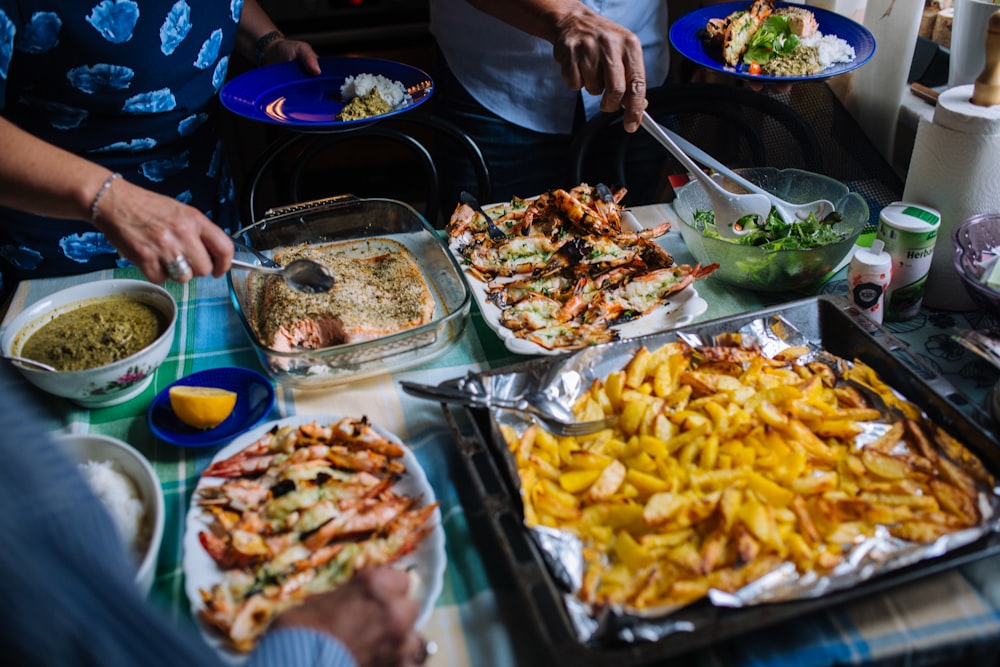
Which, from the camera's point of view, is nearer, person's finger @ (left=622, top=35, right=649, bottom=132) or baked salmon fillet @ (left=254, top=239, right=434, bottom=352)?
baked salmon fillet @ (left=254, top=239, right=434, bottom=352)

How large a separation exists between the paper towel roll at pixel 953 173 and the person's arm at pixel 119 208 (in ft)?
4.24

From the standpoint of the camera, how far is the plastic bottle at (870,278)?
137cm

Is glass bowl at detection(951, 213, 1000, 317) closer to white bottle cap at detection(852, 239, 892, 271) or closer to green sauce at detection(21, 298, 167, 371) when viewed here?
white bottle cap at detection(852, 239, 892, 271)

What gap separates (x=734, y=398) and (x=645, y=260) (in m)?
0.49

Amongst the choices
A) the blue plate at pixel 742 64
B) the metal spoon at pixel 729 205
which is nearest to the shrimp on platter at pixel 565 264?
the metal spoon at pixel 729 205

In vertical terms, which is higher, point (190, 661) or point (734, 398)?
point (190, 661)

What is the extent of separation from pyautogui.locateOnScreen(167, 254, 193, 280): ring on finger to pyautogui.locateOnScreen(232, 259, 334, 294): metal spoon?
0.24 meters

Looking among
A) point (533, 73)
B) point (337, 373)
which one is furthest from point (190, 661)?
point (533, 73)

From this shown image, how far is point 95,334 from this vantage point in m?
1.31

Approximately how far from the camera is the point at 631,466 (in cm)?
109

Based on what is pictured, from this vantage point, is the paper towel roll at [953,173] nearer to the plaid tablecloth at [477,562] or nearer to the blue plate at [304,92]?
the plaid tablecloth at [477,562]

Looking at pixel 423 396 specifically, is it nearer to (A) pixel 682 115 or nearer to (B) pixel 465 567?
(B) pixel 465 567

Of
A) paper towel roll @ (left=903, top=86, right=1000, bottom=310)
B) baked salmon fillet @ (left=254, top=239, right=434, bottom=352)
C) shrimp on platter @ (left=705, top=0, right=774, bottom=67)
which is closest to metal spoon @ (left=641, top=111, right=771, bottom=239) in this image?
paper towel roll @ (left=903, top=86, right=1000, bottom=310)

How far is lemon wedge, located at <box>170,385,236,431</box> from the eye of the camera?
1.19 m
